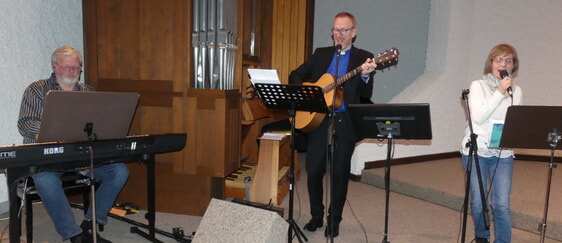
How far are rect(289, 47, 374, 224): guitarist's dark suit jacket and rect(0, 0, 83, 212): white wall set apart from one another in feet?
7.36

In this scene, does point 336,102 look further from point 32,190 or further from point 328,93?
point 32,190

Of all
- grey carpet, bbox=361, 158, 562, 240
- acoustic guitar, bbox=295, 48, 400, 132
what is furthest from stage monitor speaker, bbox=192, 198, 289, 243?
grey carpet, bbox=361, 158, 562, 240

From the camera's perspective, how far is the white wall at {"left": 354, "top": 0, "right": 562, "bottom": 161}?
528 centimetres

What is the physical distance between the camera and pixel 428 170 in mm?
4902

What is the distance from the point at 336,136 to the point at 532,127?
1.27 m

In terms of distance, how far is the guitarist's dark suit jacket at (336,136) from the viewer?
2.94m

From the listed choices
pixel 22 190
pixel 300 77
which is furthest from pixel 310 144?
pixel 22 190

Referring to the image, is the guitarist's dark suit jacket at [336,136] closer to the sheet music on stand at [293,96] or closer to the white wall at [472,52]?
the sheet music on stand at [293,96]

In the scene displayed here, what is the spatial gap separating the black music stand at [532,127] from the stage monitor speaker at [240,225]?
139 cm

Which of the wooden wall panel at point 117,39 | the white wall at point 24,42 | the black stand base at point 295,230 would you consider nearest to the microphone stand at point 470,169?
the black stand base at point 295,230

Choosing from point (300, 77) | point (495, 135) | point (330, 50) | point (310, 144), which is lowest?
point (310, 144)

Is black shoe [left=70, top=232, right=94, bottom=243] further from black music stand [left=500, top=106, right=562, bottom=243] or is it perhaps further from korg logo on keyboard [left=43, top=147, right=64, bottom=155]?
black music stand [left=500, top=106, right=562, bottom=243]

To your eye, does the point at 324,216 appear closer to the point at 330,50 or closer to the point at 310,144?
the point at 310,144

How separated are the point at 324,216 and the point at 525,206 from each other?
180 centimetres
